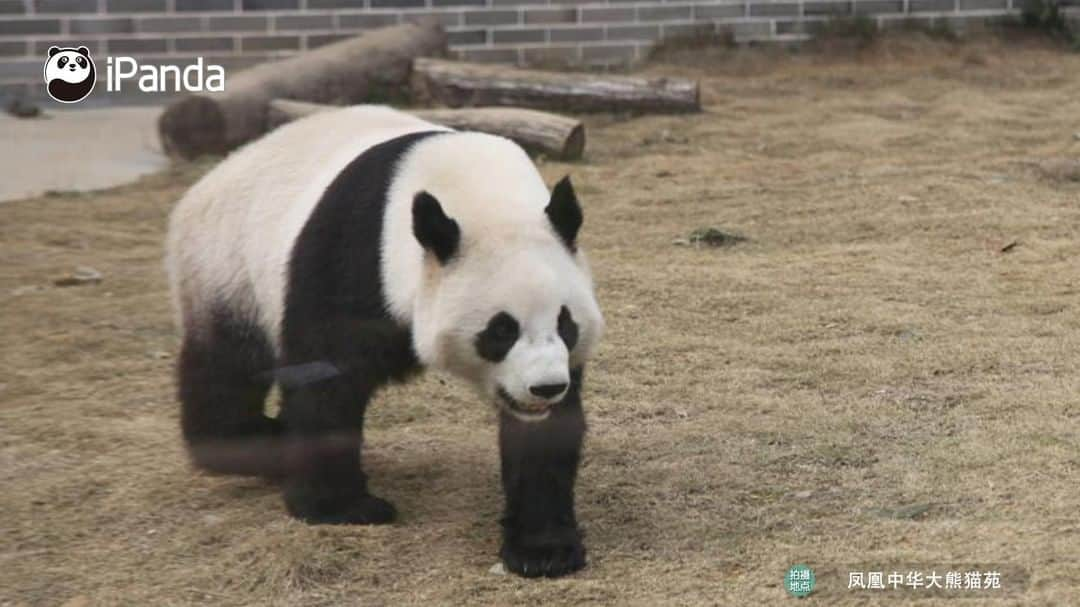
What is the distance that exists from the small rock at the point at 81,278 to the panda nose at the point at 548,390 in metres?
3.29

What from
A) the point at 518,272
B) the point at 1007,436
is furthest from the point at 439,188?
the point at 1007,436

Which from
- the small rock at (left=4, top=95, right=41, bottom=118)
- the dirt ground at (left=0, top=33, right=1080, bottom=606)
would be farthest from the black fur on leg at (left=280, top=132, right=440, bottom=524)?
the small rock at (left=4, top=95, right=41, bottom=118)

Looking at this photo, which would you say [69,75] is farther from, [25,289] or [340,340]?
[340,340]

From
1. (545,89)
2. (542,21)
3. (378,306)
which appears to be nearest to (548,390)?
(378,306)

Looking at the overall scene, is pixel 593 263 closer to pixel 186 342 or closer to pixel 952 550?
pixel 186 342

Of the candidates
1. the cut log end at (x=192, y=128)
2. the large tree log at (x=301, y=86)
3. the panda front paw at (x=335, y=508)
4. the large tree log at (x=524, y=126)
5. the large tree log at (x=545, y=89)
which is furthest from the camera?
the large tree log at (x=545, y=89)

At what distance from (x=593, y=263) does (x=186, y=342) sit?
2319 millimetres

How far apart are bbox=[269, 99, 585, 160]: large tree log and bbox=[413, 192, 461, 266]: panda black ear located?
4.46m

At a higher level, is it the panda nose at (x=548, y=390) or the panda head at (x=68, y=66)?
the panda head at (x=68, y=66)

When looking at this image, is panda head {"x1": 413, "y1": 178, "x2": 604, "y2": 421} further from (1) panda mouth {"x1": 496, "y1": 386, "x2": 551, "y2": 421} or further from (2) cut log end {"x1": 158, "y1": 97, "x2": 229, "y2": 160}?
(2) cut log end {"x1": 158, "y1": 97, "x2": 229, "y2": 160}

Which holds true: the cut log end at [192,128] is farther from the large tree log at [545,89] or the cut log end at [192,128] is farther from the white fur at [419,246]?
the white fur at [419,246]

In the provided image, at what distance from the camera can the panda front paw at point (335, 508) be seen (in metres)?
3.88

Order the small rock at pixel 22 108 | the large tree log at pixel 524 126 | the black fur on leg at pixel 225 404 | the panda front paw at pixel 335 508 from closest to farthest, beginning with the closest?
the panda front paw at pixel 335 508
the black fur on leg at pixel 225 404
the small rock at pixel 22 108
the large tree log at pixel 524 126

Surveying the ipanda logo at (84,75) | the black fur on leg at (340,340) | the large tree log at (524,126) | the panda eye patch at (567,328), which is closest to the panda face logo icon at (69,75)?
the ipanda logo at (84,75)
